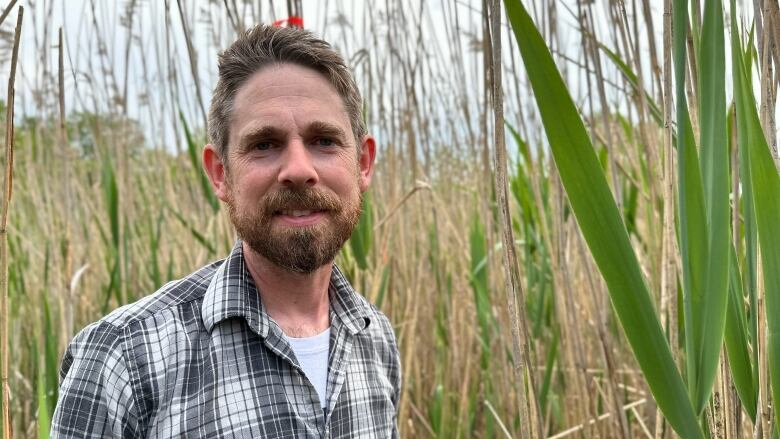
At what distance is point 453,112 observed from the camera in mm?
1854

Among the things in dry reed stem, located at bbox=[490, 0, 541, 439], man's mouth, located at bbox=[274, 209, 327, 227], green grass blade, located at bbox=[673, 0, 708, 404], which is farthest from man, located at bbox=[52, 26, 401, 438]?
green grass blade, located at bbox=[673, 0, 708, 404]

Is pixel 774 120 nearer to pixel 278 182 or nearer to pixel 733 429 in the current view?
pixel 733 429

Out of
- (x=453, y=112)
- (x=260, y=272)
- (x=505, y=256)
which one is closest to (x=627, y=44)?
(x=505, y=256)

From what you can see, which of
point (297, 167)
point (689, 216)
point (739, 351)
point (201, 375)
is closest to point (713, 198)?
point (689, 216)

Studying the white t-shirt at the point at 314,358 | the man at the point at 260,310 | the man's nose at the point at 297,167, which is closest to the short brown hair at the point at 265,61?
the man at the point at 260,310

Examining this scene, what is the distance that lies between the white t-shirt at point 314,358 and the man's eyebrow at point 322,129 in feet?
0.78

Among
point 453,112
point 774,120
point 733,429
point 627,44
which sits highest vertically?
point 453,112

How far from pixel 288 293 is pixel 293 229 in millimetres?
114

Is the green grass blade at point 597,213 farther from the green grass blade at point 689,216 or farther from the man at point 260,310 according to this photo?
the man at point 260,310

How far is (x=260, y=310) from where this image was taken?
83 centimetres

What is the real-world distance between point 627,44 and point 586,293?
85 cm

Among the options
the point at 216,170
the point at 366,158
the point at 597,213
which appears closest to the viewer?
the point at 597,213

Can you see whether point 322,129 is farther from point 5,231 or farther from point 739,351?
point 739,351

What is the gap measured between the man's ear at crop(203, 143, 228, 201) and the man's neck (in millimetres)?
71
